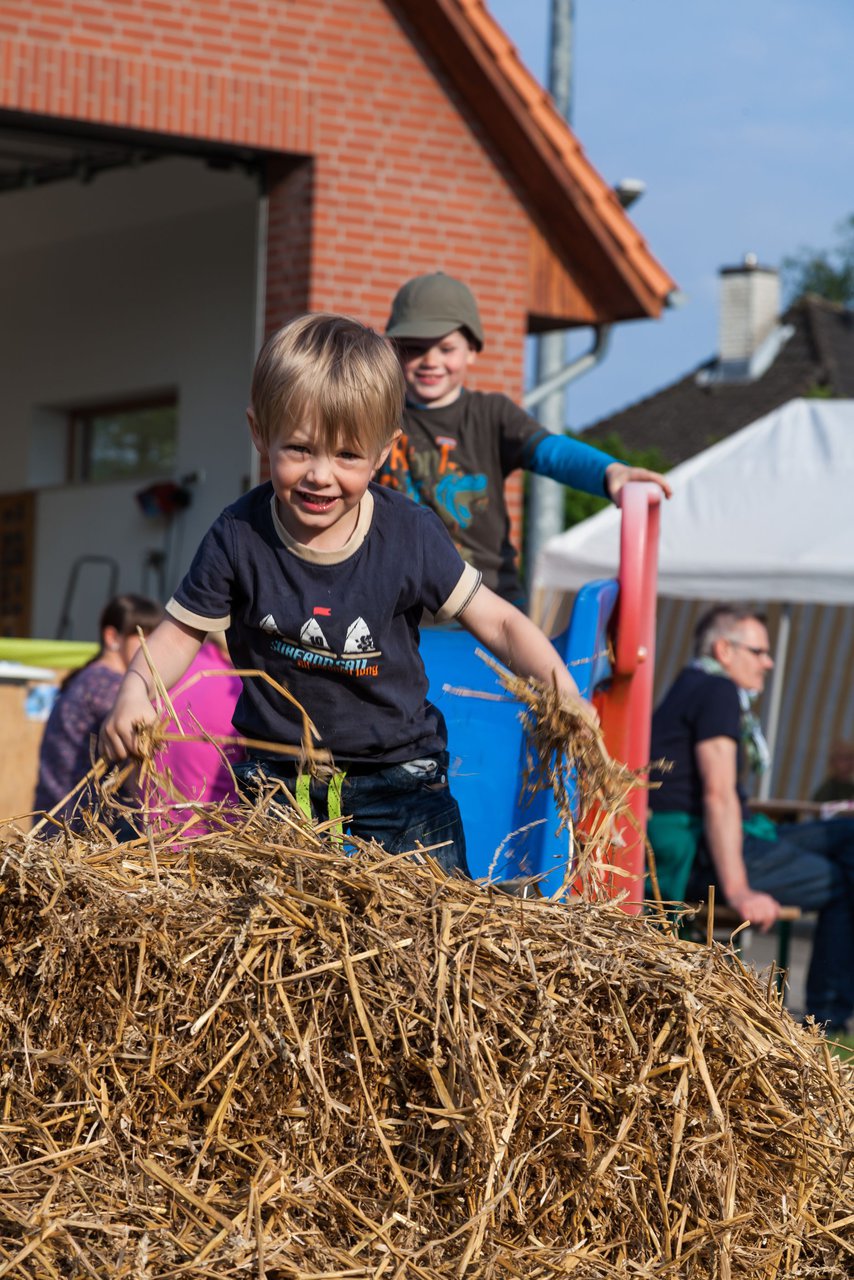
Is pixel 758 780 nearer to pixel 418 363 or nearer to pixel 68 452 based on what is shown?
pixel 68 452

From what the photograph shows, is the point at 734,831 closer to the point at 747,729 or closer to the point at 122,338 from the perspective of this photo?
the point at 747,729

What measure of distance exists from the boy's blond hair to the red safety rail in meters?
1.17

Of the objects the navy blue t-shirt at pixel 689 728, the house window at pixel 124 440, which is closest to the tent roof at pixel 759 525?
the navy blue t-shirt at pixel 689 728

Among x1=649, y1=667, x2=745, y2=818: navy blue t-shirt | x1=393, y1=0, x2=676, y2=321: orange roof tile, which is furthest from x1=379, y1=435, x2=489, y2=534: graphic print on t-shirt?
x1=393, y1=0, x2=676, y2=321: orange roof tile

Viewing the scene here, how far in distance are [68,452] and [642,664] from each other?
12.6 meters

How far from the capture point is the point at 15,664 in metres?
9.87

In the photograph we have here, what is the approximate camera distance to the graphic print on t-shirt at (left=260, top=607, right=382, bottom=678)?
3.21m

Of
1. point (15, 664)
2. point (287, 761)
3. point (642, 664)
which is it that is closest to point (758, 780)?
point (15, 664)

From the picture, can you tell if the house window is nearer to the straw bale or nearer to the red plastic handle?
the red plastic handle

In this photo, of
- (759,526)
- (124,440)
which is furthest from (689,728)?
(124,440)

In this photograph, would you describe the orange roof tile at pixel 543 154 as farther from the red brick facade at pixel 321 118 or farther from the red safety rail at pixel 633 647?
the red safety rail at pixel 633 647

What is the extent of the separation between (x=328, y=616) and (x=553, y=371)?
966 centimetres

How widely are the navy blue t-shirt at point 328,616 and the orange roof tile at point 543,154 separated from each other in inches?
317

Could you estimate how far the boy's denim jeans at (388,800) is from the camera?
3.28 m
